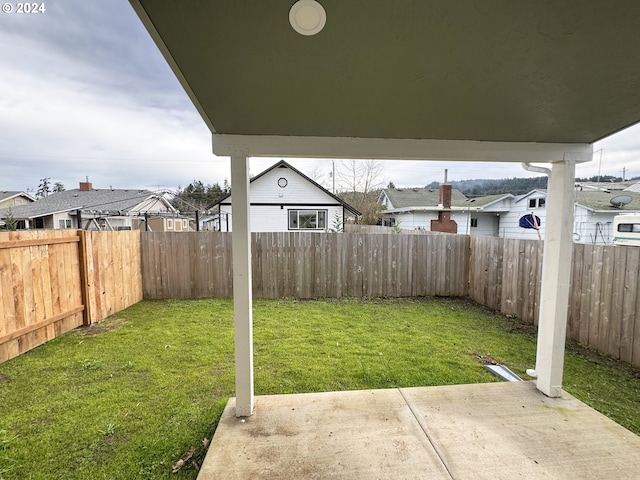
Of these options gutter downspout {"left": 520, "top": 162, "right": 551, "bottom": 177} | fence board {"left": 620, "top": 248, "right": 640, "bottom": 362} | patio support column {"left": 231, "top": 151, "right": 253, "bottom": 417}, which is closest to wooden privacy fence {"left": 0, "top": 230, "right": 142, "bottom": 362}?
patio support column {"left": 231, "top": 151, "right": 253, "bottom": 417}

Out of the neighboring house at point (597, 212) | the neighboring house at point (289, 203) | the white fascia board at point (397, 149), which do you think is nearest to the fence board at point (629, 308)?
the white fascia board at point (397, 149)

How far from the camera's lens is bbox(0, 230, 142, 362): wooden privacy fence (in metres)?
3.33

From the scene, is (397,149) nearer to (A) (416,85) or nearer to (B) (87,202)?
(A) (416,85)

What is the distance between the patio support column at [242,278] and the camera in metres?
2.14

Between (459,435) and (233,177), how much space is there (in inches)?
96.8

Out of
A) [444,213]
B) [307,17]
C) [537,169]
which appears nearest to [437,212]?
[444,213]

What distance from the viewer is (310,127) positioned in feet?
6.74

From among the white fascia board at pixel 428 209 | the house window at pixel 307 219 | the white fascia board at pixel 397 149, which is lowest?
the house window at pixel 307 219

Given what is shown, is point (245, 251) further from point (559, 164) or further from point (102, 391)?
point (559, 164)

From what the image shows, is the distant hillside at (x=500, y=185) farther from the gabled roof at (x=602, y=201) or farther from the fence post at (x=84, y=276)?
the fence post at (x=84, y=276)

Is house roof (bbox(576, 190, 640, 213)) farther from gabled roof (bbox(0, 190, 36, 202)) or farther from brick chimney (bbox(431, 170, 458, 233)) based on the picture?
gabled roof (bbox(0, 190, 36, 202))

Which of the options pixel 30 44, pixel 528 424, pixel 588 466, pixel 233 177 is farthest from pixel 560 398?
pixel 30 44

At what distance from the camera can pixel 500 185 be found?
20.2 metres

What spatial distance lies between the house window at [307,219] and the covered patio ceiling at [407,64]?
967 cm
